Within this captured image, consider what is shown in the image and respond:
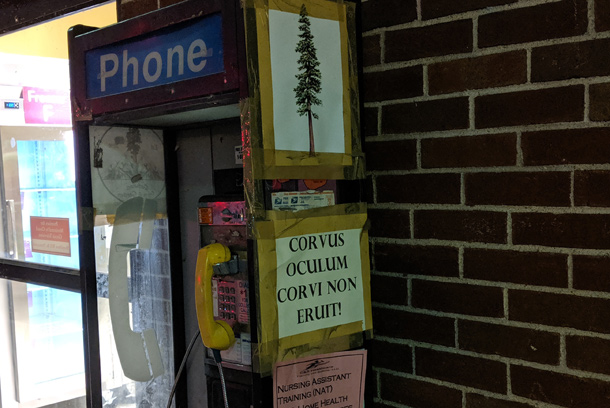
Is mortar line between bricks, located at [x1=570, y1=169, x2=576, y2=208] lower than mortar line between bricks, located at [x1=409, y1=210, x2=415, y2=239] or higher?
higher

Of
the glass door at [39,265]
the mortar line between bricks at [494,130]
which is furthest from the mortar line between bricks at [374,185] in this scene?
the glass door at [39,265]

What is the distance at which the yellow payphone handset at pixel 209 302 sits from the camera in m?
1.68

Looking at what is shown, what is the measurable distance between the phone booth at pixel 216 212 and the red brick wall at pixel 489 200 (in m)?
0.25

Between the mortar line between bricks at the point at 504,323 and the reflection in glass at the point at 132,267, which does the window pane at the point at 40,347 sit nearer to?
the reflection in glass at the point at 132,267

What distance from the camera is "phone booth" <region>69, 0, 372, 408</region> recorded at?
1.42 m

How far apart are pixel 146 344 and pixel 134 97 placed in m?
1.07

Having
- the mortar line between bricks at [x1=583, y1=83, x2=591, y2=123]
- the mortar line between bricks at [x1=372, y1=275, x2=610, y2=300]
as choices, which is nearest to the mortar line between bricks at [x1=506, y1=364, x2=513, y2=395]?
the mortar line between bricks at [x1=372, y1=275, x2=610, y2=300]

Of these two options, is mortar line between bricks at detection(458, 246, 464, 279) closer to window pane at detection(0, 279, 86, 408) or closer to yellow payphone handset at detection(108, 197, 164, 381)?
yellow payphone handset at detection(108, 197, 164, 381)

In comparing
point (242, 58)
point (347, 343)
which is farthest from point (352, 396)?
point (242, 58)

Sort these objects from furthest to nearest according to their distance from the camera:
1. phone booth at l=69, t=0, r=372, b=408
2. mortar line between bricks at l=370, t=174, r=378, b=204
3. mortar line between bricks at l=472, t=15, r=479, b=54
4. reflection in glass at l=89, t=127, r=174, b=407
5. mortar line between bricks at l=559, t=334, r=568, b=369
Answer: reflection in glass at l=89, t=127, r=174, b=407 < mortar line between bricks at l=370, t=174, r=378, b=204 < mortar line between bricks at l=472, t=15, r=479, b=54 < mortar line between bricks at l=559, t=334, r=568, b=369 < phone booth at l=69, t=0, r=372, b=408

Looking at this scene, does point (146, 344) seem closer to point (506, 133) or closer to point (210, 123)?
point (210, 123)

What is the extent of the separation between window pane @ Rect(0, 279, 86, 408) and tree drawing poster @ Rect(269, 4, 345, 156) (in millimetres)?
2290

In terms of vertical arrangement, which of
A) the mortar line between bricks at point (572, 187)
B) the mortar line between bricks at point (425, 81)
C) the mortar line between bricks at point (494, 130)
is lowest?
the mortar line between bricks at point (572, 187)

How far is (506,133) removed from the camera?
1607mm
